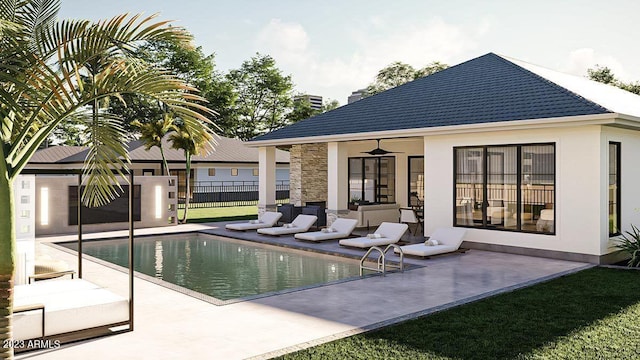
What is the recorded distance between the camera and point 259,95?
191 ft

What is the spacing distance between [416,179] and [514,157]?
323 inches

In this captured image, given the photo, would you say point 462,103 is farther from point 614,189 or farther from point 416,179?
point 416,179

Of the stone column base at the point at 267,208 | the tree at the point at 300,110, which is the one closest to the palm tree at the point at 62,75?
the stone column base at the point at 267,208

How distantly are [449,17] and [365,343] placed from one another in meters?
20.3

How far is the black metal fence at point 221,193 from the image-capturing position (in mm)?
36438

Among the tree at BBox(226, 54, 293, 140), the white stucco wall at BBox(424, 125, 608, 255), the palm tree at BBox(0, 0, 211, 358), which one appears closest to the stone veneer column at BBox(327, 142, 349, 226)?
the white stucco wall at BBox(424, 125, 608, 255)

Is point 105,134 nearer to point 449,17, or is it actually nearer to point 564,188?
point 564,188

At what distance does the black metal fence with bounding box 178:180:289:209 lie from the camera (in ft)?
120

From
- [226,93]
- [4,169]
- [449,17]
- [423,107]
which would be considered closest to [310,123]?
[423,107]

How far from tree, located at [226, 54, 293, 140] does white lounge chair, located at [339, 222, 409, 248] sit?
1699 inches

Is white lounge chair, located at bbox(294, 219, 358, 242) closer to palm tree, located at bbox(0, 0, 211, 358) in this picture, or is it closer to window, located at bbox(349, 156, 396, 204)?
window, located at bbox(349, 156, 396, 204)

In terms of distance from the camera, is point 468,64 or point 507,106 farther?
point 468,64

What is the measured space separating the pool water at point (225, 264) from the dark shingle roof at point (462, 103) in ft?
17.0

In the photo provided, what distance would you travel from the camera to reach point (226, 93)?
5441 centimetres
